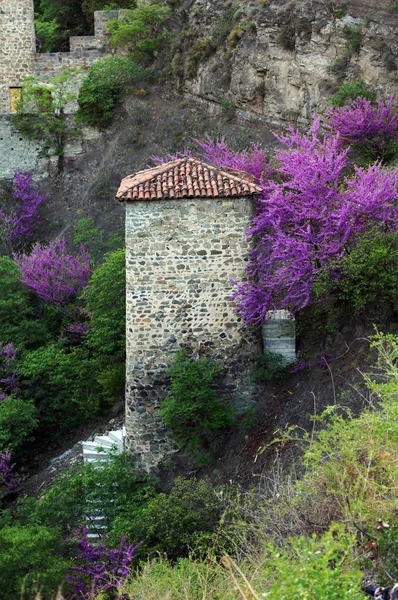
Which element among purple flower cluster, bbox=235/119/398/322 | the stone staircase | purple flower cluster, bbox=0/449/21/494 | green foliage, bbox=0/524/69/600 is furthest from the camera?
purple flower cluster, bbox=0/449/21/494

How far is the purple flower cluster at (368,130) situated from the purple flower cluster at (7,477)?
32.8ft

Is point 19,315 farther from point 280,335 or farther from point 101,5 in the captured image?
point 101,5

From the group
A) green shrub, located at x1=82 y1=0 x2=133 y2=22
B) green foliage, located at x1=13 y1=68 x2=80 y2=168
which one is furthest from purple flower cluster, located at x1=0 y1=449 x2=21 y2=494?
green shrub, located at x1=82 y1=0 x2=133 y2=22

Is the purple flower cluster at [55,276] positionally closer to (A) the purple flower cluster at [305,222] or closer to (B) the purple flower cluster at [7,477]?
(B) the purple flower cluster at [7,477]

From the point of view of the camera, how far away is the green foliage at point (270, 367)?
658 inches

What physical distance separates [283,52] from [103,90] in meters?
7.30

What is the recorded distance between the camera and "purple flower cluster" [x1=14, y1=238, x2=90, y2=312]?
81.1ft

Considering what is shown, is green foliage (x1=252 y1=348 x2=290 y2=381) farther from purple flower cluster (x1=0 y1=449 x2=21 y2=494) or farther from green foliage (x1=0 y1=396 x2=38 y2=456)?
green foliage (x1=0 y1=396 x2=38 y2=456)

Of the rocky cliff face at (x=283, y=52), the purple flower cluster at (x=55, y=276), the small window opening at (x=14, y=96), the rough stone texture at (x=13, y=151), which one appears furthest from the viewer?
the small window opening at (x=14, y=96)

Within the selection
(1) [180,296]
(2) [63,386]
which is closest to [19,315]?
(2) [63,386]

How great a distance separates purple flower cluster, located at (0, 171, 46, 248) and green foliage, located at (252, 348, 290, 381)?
46.3 ft

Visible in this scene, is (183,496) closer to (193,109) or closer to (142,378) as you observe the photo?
(142,378)

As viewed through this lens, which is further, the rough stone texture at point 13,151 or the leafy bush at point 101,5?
the leafy bush at point 101,5

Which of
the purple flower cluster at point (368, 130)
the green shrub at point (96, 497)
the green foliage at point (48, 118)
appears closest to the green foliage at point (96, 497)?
the green shrub at point (96, 497)
